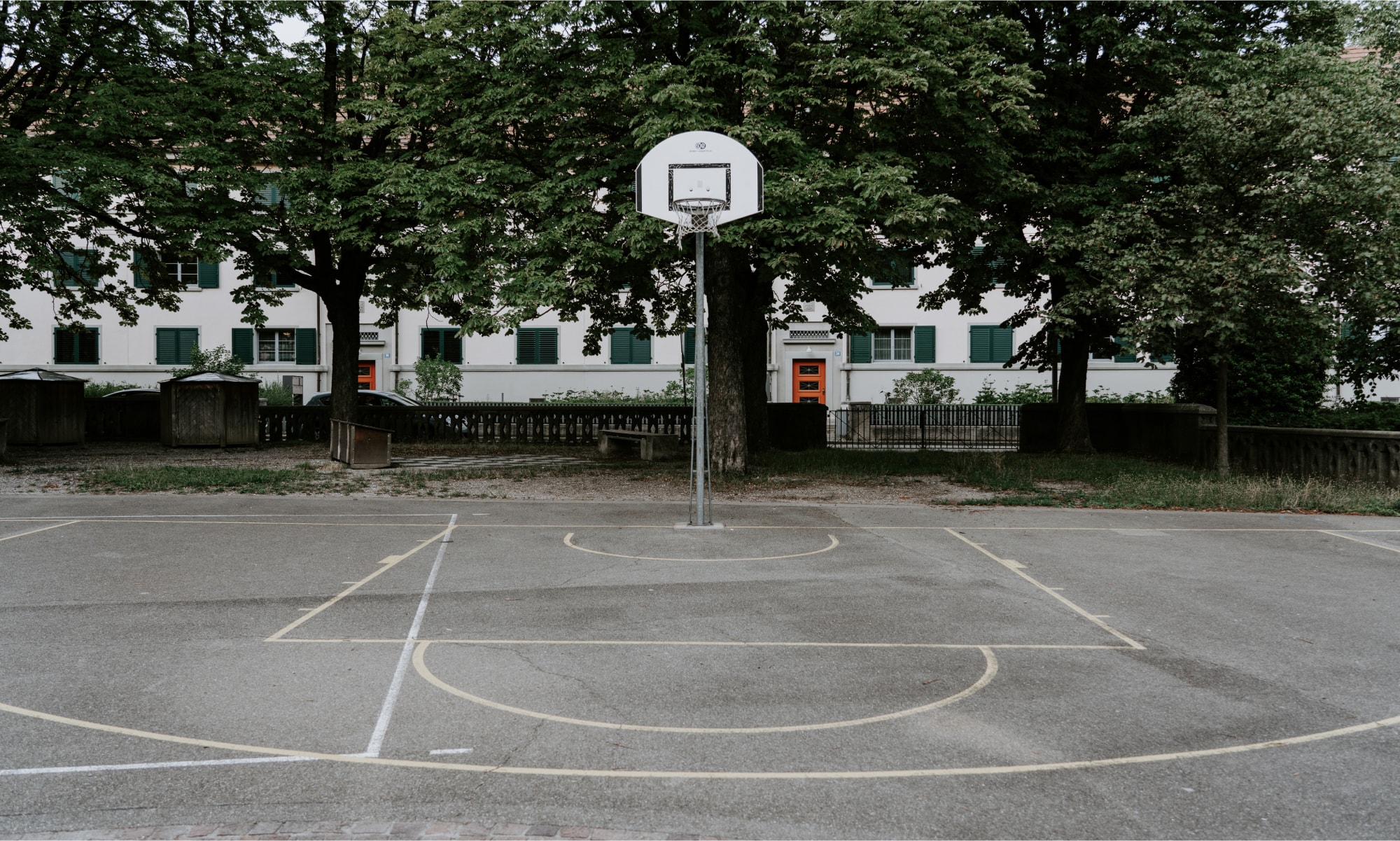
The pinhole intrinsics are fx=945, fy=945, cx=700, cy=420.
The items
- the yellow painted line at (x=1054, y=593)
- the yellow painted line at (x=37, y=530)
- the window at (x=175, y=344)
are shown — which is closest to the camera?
the yellow painted line at (x=1054, y=593)

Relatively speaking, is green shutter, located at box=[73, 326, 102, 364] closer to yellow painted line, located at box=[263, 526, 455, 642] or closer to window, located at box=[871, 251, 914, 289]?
window, located at box=[871, 251, 914, 289]

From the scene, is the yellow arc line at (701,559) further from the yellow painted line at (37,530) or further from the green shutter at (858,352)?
the green shutter at (858,352)

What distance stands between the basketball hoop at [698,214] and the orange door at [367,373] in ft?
102

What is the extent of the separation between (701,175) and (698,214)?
856mm

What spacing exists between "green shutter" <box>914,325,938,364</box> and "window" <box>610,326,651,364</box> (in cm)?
1151

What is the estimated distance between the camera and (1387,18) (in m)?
16.3

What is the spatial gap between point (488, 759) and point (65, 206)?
2059 cm

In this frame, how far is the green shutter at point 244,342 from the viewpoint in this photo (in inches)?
1652

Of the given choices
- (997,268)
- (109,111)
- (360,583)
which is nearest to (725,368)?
(997,268)

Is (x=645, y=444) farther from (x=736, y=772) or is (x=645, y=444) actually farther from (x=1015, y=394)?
(x=1015, y=394)

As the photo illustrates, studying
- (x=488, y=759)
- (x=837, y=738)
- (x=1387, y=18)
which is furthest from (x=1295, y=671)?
(x=1387, y=18)

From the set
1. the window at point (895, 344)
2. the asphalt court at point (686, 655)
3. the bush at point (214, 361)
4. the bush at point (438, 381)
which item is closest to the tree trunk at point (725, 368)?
the asphalt court at point (686, 655)

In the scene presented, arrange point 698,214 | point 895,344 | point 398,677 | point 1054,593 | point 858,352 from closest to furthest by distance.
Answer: point 398,677
point 1054,593
point 698,214
point 858,352
point 895,344

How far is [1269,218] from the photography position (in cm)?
1559
